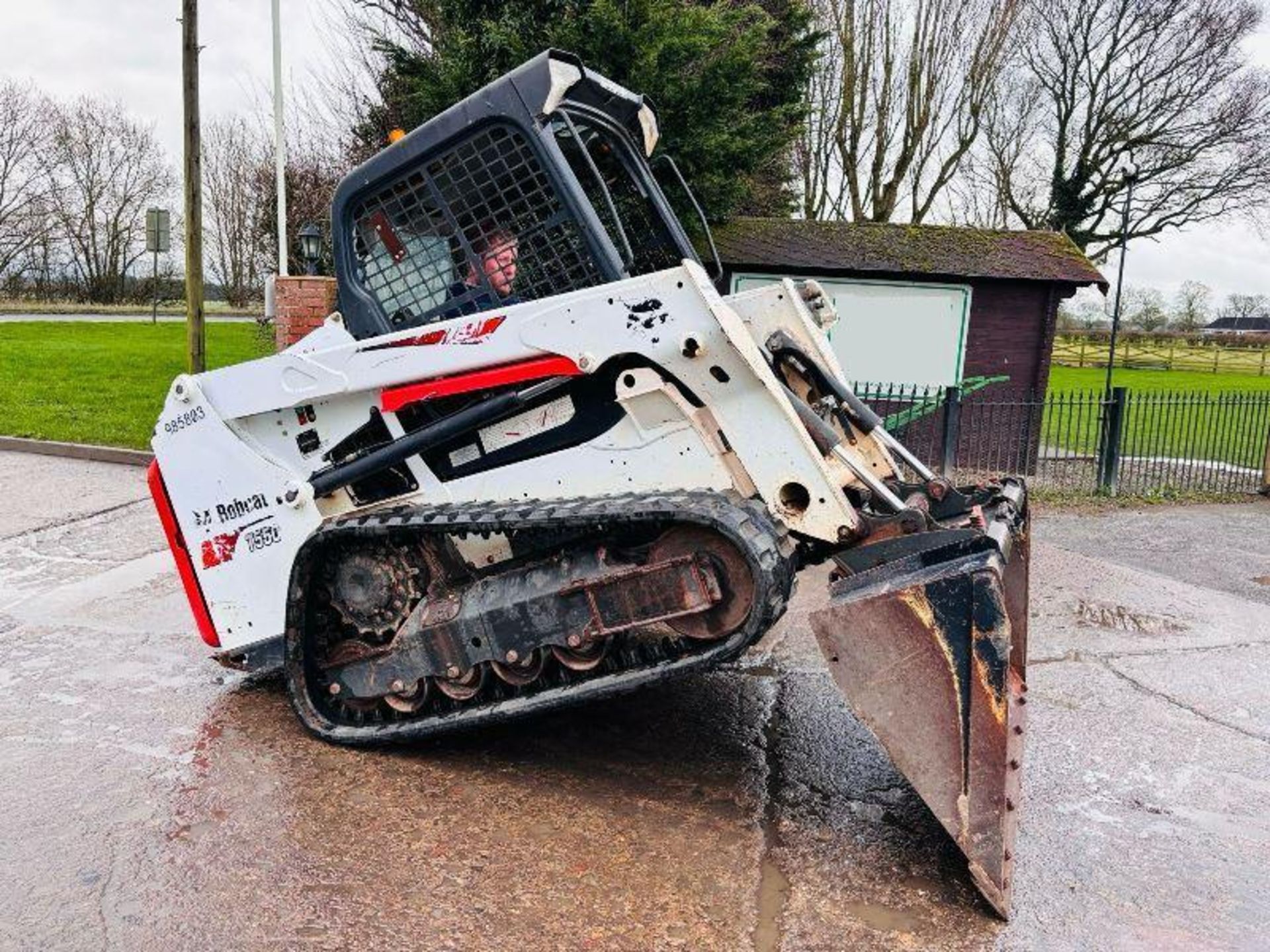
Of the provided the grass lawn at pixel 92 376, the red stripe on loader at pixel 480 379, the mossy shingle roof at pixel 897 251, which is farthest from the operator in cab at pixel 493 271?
the mossy shingle roof at pixel 897 251

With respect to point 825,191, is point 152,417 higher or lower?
lower

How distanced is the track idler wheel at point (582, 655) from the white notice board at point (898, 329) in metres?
9.35

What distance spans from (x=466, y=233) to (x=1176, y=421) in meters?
13.1

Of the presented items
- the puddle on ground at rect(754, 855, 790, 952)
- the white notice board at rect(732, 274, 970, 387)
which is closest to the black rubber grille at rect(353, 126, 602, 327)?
the puddle on ground at rect(754, 855, 790, 952)

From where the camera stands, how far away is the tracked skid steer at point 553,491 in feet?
10.5

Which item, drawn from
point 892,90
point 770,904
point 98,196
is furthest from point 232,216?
point 770,904

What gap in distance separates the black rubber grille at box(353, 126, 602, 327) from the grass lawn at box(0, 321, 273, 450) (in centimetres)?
665

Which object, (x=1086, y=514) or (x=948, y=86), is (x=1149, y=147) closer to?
(x=948, y=86)

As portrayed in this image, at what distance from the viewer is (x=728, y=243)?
1280 cm

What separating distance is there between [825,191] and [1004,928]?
25.1 meters

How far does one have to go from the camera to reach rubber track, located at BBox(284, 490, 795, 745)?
342cm

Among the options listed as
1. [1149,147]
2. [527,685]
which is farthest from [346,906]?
[1149,147]

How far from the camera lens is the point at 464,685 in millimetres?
3996

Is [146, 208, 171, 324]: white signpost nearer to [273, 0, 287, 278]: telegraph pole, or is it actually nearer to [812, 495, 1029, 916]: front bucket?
[273, 0, 287, 278]: telegraph pole
